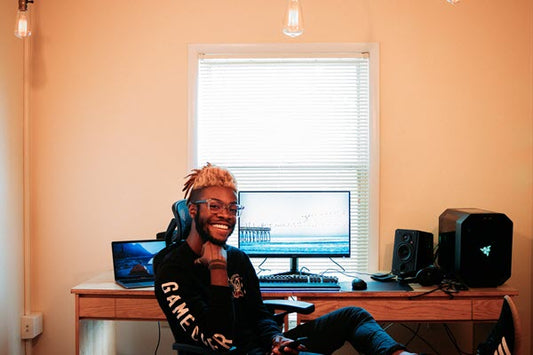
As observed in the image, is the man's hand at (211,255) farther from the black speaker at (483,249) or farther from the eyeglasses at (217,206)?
the black speaker at (483,249)

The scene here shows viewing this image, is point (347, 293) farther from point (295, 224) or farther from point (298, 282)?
point (295, 224)

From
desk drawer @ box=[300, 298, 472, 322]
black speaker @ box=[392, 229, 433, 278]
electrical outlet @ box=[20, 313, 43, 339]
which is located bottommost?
electrical outlet @ box=[20, 313, 43, 339]

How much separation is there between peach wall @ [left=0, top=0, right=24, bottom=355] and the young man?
149 cm

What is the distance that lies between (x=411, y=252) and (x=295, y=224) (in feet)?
2.18

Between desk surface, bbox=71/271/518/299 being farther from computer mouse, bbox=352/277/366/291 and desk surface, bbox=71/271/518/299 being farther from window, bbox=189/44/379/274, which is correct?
window, bbox=189/44/379/274

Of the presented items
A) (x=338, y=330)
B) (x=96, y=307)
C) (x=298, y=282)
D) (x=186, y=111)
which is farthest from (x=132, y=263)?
(x=338, y=330)

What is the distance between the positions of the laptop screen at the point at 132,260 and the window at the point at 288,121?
2.19 ft

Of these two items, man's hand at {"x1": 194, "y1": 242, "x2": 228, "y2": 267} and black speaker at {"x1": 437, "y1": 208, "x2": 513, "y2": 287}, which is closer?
man's hand at {"x1": 194, "y1": 242, "x2": 228, "y2": 267}

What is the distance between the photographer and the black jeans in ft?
7.07

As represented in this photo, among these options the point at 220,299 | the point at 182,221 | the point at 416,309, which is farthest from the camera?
the point at 416,309

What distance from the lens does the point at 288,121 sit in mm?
3369

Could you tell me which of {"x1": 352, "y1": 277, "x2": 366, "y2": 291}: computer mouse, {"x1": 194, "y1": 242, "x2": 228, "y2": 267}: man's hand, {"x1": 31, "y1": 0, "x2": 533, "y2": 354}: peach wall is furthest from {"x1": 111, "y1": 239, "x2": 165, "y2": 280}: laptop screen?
{"x1": 352, "y1": 277, "x2": 366, "y2": 291}: computer mouse

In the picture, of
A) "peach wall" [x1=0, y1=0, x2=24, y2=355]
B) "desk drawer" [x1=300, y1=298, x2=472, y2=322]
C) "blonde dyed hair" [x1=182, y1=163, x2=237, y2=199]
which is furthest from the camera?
"peach wall" [x1=0, y1=0, x2=24, y2=355]

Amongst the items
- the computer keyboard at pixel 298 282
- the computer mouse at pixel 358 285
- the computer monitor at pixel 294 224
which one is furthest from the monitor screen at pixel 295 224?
the computer mouse at pixel 358 285
